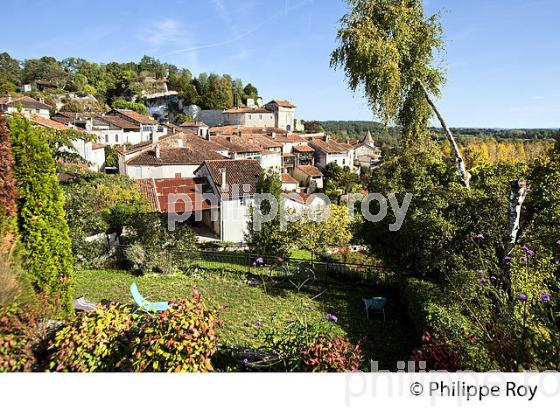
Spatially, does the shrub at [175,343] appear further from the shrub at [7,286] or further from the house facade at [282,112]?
the house facade at [282,112]

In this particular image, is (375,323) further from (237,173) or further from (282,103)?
(282,103)

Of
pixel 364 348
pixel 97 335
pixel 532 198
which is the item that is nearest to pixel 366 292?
pixel 364 348

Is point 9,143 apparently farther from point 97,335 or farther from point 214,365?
point 214,365

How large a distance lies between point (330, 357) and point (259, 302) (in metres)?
7.67

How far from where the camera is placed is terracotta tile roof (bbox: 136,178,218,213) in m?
24.9

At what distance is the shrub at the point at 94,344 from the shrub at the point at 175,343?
9.9 inches

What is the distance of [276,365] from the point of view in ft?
14.1

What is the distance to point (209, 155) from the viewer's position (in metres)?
38.1

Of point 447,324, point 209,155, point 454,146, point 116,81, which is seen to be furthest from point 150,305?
point 116,81

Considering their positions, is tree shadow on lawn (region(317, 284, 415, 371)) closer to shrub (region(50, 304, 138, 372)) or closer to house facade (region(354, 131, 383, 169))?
shrub (region(50, 304, 138, 372))

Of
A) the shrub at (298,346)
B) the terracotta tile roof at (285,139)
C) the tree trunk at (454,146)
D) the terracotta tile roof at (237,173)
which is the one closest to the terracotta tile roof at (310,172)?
the terracotta tile roof at (285,139)


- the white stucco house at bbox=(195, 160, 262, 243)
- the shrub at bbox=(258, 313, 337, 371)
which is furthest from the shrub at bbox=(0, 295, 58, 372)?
the white stucco house at bbox=(195, 160, 262, 243)

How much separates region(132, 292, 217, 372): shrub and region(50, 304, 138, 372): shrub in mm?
252
